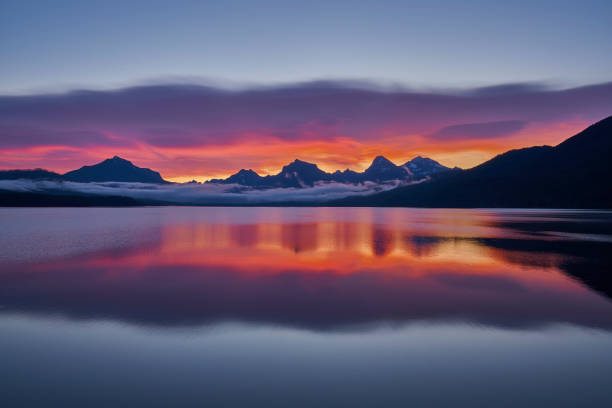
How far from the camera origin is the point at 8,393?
32.6ft

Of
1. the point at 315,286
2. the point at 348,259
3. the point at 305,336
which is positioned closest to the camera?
the point at 305,336

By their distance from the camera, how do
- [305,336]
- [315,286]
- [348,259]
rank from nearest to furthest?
1. [305,336]
2. [315,286]
3. [348,259]

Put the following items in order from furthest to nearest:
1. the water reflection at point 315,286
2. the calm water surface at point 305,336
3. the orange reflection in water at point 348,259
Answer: the orange reflection in water at point 348,259 < the water reflection at point 315,286 < the calm water surface at point 305,336

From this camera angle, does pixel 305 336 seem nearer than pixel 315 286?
Yes

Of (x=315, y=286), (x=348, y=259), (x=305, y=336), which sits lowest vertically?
(x=348, y=259)

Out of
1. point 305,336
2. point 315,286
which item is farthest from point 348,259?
point 305,336

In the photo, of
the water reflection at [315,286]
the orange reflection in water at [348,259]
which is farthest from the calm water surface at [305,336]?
the orange reflection in water at [348,259]

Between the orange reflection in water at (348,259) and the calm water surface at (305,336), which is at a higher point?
the calm water surface at (305,336)

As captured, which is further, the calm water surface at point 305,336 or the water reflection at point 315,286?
the water reflection at point 315,286

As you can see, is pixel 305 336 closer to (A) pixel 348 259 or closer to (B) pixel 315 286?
(B) pixel 315 286

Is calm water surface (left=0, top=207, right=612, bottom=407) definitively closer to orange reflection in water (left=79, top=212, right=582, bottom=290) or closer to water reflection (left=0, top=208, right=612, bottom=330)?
water reflection (left=0, top=208, right=612, bottom=330)

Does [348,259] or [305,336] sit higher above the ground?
[305,336]

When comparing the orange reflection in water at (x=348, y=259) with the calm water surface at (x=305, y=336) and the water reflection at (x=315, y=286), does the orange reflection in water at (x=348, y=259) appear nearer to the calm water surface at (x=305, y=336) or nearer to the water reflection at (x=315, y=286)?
the water reflection at (x=315, y=286)

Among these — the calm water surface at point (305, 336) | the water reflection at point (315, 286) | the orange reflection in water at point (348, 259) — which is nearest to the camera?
the calm water surface at point (305, 336)
